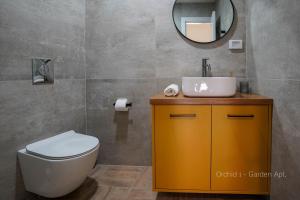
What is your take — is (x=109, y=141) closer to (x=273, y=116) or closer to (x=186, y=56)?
(x=186, y=56)

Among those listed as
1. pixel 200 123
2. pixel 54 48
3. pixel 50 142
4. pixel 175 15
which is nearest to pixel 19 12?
pixel 54 48

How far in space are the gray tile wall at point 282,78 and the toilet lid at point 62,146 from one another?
4.01 ft

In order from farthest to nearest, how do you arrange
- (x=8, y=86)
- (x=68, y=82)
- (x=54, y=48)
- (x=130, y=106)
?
(x=130, y=106)
(x=68, y=82)
(x=54, y=48)
(x=8, y=86)

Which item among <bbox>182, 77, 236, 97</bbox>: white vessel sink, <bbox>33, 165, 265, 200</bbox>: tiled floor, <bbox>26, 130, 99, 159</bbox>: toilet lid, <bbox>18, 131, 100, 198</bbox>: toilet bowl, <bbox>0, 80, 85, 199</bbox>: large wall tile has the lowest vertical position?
<bbox>33, 165, 265, 200</bbox>: tiled floor

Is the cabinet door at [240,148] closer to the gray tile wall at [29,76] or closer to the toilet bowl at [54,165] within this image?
the toilet bowl at [54,165]

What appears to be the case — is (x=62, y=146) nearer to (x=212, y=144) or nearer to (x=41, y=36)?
(x=41, y=36)

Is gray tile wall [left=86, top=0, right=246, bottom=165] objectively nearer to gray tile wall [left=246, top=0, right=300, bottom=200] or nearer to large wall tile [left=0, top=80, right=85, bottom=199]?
large wall tile [left=0, top=80, right=85, bottom=199]

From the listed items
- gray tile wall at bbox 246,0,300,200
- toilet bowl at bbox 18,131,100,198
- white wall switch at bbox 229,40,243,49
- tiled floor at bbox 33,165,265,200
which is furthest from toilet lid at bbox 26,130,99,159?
white wall switch at bbox 229,40,243,49

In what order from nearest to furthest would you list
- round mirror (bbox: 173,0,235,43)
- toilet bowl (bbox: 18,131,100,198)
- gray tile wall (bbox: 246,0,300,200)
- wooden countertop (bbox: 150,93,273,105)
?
gray tile wall (bbox: 246,0,300,200) → toilet bowl (bbox: 18,131,100,198) → wooden countertop (bbox: 150,93,273,105) → round mirror (bbox: 173,0,235,43)

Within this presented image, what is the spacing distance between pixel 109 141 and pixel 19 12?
4.46ft

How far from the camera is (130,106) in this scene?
231cm

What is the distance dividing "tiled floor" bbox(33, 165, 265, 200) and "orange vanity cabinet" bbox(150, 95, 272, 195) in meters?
0.15

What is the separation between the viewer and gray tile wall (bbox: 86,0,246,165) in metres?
2.22

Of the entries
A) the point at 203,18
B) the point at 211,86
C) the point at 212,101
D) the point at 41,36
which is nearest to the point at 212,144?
the point at 212,101
